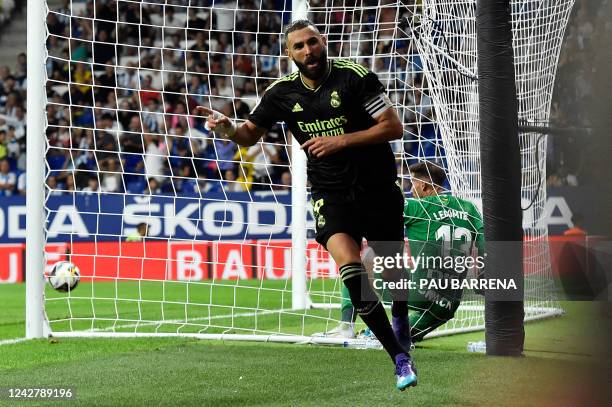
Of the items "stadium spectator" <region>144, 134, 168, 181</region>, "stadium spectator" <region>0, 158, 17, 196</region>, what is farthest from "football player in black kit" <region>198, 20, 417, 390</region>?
"stadium spectator" <region>0, 158, 17, 196</region>

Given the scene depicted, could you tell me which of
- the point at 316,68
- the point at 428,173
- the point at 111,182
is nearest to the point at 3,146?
the point at 111,182

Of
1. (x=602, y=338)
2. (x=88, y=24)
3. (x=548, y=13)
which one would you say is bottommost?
(x=602, y=338)

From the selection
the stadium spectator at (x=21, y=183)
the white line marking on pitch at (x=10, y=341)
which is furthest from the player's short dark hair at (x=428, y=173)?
the stadium spectator at (x=21, y=183)

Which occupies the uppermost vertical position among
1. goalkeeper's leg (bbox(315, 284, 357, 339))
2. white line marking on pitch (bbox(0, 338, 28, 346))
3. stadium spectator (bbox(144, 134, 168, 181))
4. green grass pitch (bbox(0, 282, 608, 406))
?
stadium spectator (bbox(144, 134, 168, 181))

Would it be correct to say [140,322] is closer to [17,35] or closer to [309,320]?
[309,320]

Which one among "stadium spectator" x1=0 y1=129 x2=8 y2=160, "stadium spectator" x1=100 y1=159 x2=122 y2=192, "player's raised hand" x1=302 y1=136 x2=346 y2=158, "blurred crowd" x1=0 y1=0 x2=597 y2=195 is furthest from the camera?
"stadium spectator" x1=0 y1=129 x2=8 y2=160

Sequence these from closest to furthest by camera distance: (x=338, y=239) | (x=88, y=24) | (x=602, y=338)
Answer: (x=602, y=338) < (x=338, y=239) < (x=88, y=24)

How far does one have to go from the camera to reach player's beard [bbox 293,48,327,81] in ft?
16.5

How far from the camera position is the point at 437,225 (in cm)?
705

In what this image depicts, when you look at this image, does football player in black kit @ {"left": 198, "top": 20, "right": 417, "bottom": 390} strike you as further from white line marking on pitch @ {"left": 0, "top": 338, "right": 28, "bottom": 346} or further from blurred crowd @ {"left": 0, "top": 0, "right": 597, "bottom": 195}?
blurred crowd @ {"left": 0, "top": 0, "right": 597, "bottom": 195}

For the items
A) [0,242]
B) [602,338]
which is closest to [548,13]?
[602,338]

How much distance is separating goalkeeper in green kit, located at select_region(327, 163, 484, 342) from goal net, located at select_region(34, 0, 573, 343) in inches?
21.4

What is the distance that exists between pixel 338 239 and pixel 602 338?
412 centimetres

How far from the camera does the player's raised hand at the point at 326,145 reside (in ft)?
15.8
